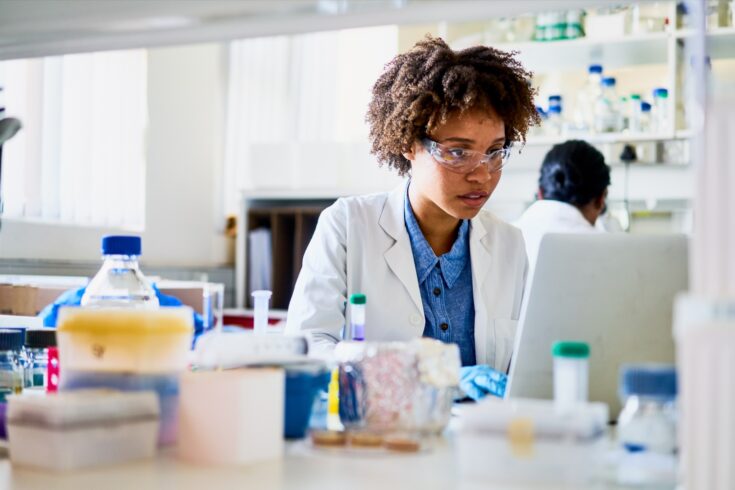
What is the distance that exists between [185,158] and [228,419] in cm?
382

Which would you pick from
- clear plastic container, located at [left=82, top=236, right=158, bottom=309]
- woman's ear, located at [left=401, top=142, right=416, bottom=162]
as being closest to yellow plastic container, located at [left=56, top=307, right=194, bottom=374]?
clear plastic container, located at [left=82, top=236, right=158, bottom=309]

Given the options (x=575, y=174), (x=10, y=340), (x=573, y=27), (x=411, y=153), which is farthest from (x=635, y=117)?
(x=10, y=340)

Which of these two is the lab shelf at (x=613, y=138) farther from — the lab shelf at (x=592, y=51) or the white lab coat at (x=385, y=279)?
the white lab coat at (x=385, y=279)

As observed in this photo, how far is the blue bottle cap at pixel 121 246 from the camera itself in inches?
49.0

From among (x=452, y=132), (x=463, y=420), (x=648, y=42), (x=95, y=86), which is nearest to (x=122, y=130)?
(x=95, y=86)

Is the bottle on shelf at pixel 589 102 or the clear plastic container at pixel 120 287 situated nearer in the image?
the clear plastic container at pixel 120 287

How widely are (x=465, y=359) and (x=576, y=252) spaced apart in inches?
28.8

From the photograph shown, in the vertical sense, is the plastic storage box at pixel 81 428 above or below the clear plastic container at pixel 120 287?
below

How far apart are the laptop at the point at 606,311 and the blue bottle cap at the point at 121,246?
A: 21.0 inches

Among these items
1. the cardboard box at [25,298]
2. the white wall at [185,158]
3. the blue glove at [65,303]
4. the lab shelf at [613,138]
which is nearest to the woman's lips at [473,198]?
the blue glove at [65,303]

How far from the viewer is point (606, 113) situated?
3.84 m

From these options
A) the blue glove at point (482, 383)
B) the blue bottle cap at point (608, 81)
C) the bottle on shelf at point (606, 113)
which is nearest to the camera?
the blue glove at point (482, 383)

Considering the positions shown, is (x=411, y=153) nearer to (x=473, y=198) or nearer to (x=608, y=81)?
(x=473, y=198)

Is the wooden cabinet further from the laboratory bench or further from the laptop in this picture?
the laboratory bench
